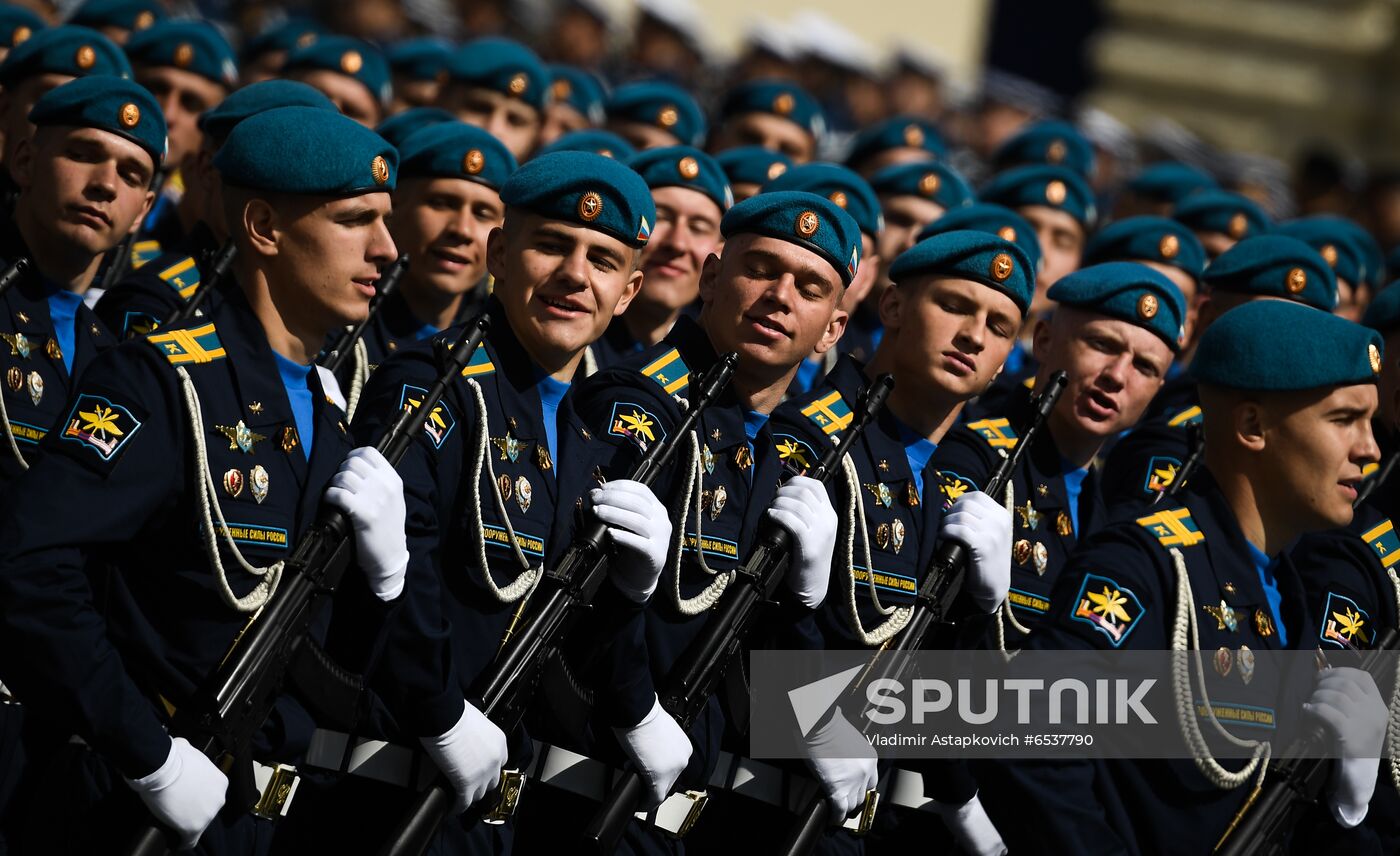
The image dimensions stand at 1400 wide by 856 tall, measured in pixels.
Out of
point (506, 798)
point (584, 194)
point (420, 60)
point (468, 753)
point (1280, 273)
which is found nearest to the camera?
point (468, 753)

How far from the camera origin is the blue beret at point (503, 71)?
28.6ft

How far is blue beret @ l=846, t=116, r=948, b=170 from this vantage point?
398 inches

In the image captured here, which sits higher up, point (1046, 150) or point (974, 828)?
point (974, 828)

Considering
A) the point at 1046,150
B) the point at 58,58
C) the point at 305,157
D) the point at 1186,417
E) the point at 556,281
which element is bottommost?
the point at 1046,150

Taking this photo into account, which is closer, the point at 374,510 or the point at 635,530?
the point at 374,510

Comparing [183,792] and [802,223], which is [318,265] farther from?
[802,223]

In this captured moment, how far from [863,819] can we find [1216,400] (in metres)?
1.48

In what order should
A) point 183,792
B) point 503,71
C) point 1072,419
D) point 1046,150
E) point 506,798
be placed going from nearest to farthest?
1. point 183,792
2. point 506,798
3. point 1072,419
4. point 503,71
5. point 1046,150

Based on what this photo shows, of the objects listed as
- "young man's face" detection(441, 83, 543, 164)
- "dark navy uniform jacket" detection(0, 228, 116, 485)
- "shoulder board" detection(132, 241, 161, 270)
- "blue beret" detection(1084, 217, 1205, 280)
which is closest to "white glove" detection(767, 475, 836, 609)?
"dark navy uniform jacket" detection(0, 228, 116, 485)

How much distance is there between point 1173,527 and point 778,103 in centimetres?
499

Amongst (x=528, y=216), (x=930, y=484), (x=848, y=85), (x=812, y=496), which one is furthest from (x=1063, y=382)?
(x=848, y=85)

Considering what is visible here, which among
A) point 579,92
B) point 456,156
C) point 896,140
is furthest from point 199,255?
point 896,140

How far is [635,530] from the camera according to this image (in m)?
4.71

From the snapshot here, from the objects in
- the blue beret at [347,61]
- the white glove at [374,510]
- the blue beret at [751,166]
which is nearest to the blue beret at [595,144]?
the blue beret at [751,166]
